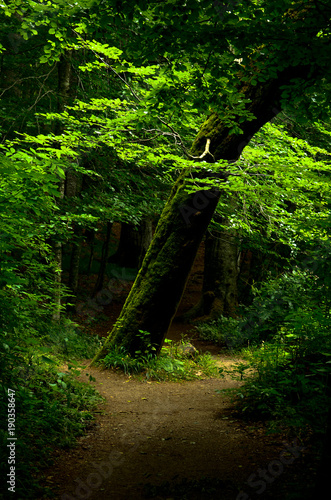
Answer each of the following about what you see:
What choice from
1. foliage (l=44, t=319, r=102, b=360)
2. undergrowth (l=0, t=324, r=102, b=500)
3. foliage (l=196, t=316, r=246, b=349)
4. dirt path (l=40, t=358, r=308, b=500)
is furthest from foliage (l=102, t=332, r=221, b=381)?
foliage (l=196, t=316, r=246, b=349)

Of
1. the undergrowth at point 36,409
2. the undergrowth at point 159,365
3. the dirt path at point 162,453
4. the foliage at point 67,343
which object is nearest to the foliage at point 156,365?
the undergrowth at point 159,365

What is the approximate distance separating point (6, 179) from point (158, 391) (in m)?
4.39

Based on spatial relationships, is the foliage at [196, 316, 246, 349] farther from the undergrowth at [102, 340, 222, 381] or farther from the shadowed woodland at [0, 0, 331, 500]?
the undergrowth at [102, 340, 222, 381]

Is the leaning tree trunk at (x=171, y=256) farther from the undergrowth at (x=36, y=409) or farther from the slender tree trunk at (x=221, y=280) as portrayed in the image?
the slender tree trunk at (x=221, y=280)

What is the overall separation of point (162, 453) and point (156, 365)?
3.21 metres

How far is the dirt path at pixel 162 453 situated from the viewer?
3035 mm

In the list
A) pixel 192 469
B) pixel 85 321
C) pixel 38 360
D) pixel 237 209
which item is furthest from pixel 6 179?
pixel 85 321

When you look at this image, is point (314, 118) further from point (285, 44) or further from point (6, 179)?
point (6, 179)

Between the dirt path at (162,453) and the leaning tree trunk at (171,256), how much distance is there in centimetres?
140

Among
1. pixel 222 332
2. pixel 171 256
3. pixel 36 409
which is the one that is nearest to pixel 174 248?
pixel 171 256

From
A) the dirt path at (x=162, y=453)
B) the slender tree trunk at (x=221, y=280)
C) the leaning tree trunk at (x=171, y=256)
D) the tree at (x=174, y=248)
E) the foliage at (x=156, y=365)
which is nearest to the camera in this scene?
the dirt path at (x=162, y=453)

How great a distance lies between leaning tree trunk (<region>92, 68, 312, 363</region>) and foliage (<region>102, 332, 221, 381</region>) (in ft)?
0.62

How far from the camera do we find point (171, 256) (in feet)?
22.5

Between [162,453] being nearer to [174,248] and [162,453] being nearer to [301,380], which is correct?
[301,380]
